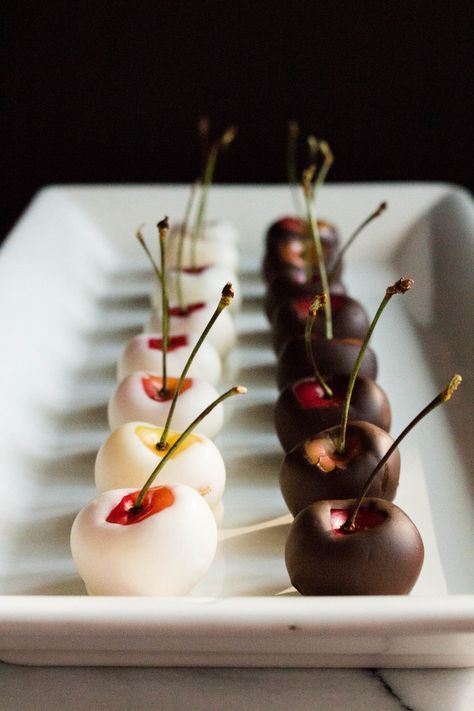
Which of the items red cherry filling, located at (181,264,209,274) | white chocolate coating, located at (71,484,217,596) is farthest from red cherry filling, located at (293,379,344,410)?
red cherry filling, located at (181,264,209,274)

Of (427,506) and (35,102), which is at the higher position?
(35,102)

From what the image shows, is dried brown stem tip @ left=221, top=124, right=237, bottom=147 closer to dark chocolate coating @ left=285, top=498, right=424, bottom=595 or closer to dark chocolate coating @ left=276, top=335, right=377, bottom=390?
dark chocolate coating @ left=276, top=335, right=377, bottom=390

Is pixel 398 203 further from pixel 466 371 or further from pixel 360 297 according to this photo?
pixel 466 371

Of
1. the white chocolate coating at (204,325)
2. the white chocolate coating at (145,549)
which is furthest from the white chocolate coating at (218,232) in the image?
the white chocolate coating at (145,549)

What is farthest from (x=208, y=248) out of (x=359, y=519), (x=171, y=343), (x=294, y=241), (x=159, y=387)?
(x=359, y=519)

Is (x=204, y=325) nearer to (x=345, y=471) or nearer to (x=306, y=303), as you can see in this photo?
(x=306, y=303)

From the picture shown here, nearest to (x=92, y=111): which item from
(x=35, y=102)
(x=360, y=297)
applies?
(x=35, y=102)
